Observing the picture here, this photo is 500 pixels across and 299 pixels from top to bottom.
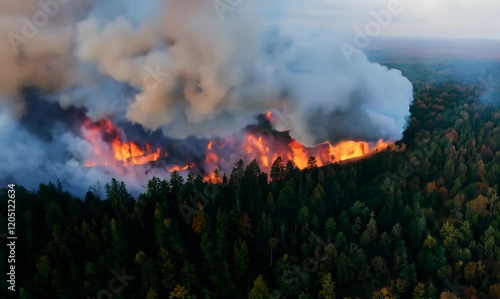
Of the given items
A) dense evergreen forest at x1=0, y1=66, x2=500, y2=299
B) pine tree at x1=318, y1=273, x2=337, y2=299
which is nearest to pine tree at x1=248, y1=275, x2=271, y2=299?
dense evergreen forest at x1=0, y1=66, x2=500, y2=299

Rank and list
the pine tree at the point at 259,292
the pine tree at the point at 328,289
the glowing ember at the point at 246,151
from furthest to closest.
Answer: the glowing ember at the point at 246,151, the pine tree at the point at 328,289, the pine tree at the point at 259,292

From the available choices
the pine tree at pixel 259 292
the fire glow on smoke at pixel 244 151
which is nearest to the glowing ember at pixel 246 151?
the fire glow on smoke at pixel 244 151

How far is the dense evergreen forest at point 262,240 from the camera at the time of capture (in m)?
34.3

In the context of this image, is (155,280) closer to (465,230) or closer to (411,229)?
(411,229)

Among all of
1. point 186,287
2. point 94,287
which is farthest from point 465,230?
point 94,287

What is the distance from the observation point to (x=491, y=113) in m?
87.9

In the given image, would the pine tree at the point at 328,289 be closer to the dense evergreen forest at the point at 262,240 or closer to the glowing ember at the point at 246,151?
the dense evergreen forest at the point at 262,240

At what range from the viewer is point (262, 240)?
1553 inches

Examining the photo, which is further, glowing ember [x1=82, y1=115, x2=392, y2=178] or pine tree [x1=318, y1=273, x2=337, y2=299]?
glowing ember [x1=82, y1=115, x2=392, y2=178]

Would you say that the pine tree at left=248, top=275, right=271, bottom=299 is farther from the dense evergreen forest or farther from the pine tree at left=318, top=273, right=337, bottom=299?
the pine tree at left=318, top=273, right=337, bottom=299

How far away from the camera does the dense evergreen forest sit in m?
34.3

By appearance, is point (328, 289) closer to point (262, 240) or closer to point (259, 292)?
point (259, 292)

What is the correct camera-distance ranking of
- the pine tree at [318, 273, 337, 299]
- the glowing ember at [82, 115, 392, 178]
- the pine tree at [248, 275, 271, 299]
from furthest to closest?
the glowing ember at [82, 115, 392, 178]
the pine tree at [318, 273, 337, 299]
the pine tree at [248, 275, 271, 299]

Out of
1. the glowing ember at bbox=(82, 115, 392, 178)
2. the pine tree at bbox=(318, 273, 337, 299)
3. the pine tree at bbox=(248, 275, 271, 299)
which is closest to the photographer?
the pine tree at bbox=(248, 275, 271, 299)
